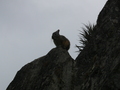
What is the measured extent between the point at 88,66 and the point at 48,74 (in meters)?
1.62

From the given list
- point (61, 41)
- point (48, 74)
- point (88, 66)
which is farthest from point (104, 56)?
point (61, 41)

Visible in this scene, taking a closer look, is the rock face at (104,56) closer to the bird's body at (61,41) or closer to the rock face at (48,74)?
the rock face at (48,74)

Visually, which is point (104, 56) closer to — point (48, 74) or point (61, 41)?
point (48, 74)

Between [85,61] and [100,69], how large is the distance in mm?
1987

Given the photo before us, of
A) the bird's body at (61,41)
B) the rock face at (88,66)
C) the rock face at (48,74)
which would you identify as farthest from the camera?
the bird's body at (61,41)

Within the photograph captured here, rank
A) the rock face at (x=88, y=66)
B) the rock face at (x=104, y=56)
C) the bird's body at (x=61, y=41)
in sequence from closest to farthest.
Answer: the rock face at (x=104, y=56)
the rock face at (x=88, y=66)
the bird's body at (x=61, y=41)

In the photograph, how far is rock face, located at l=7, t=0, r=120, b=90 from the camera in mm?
5863

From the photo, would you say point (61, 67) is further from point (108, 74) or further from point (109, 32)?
point (108, 74)

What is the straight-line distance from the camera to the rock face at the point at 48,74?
8.49m

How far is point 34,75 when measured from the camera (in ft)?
31.0

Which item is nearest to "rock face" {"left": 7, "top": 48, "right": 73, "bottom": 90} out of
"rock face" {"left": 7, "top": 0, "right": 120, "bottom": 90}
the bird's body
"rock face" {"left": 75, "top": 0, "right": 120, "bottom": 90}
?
"rock face" {"left": 7, "top": 0, "right": 120, "bottom": 90}

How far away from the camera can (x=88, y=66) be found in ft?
24.9

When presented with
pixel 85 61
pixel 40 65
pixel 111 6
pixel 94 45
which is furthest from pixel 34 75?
pixel 111 6

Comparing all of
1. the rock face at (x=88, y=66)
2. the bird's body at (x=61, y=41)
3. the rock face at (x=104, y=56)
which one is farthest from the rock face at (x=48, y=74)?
the bird's body at (x=61, y=41)
